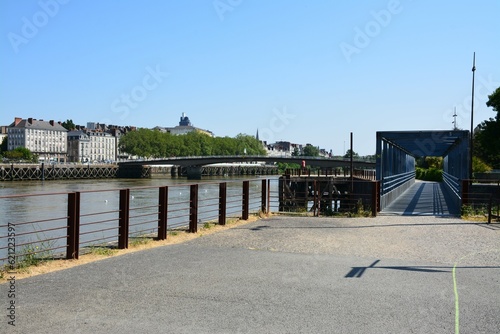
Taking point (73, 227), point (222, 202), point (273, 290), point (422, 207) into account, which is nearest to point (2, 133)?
point (422, 207)

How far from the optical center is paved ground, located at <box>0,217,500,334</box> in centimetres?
515

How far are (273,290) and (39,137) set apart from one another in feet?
464

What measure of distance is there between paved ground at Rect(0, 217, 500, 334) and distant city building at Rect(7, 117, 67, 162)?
426ft

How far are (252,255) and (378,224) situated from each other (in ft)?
20.4

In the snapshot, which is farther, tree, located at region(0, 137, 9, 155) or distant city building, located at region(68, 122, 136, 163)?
distant city building, located at region(68, 122, 136, 163)

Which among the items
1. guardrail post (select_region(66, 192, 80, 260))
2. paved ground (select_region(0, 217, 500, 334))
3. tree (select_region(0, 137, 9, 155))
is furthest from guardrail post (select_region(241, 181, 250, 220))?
tree (select_region(0, 137, 9, 155))

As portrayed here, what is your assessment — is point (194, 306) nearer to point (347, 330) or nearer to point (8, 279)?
point (347, 330)

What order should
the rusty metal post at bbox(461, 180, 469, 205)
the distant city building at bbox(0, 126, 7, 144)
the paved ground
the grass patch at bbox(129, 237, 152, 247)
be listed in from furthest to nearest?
the distant city building at bbox(0, 126, 7, 144), the rusty metal post at bbox(461, 180, 469, 205), the grass patch at bbox(129, 237, 152, 247), the paved ground

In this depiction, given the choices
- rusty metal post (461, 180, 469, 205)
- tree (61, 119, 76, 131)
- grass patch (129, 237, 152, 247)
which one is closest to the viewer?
grass patch (129, 237, 152, 247)

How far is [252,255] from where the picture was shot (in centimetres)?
892

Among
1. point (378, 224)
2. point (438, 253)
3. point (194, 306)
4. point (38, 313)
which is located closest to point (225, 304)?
point (194, 306)

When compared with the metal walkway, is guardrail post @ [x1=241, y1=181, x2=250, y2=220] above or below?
above

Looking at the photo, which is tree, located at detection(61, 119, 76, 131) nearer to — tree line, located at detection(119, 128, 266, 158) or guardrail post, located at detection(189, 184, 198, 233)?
tree line, located at detection(119, 128, 266, 158)

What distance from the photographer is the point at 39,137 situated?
448ft
